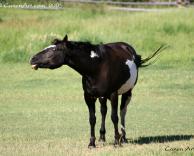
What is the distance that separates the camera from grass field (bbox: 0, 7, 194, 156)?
12.1m

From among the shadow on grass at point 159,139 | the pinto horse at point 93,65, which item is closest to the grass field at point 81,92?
the shadow on grass at point 159,139

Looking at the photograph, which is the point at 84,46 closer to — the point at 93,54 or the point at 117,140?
the point at 93,54

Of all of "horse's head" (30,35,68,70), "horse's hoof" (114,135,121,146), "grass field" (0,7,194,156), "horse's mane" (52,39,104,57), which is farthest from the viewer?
"grass field" (0,7,194,156)

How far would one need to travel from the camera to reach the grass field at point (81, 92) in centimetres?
1211

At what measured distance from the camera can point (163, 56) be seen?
85.6 feet

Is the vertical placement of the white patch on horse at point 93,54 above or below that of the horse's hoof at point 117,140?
above

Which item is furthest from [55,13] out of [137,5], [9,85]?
[9,85]

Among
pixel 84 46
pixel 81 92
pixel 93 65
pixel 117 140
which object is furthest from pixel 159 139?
pixel 81 92

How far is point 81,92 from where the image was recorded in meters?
20.2

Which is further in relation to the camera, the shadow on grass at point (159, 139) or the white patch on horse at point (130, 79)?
the shadow on grass at point (159, 139)

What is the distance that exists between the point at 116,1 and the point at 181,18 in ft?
53.7

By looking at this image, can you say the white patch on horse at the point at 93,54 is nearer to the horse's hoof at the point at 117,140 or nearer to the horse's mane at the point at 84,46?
the horse's mane at the point at 84,46

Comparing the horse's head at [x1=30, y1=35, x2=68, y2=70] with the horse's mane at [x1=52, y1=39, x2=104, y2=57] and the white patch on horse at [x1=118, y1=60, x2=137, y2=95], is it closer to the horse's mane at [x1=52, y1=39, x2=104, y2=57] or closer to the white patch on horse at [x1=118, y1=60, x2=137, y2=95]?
the horse's mane at [x1=52, y1=39, x2=104, y2=57]

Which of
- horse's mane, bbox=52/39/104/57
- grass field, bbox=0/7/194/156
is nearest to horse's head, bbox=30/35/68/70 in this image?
horse's mane, bbox=52/39/104/57
